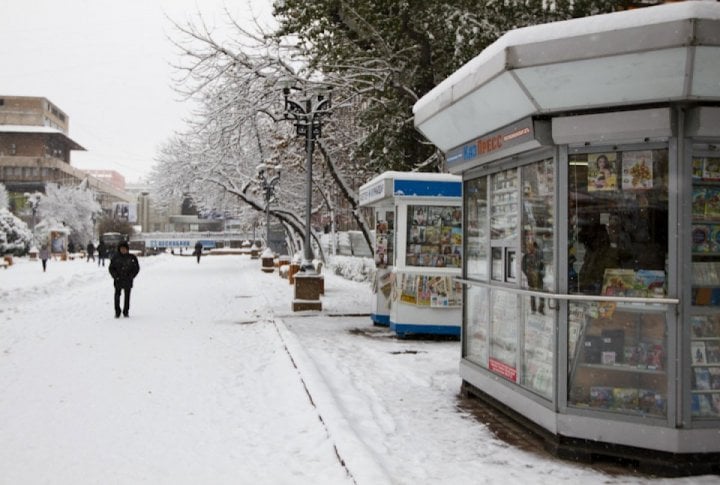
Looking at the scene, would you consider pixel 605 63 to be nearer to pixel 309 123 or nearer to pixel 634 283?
pixel 634 283

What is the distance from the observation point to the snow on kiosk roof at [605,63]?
14.2ft

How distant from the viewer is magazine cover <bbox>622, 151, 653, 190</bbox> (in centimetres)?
502

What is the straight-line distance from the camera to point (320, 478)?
4641 mm

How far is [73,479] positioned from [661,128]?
16.1 ft

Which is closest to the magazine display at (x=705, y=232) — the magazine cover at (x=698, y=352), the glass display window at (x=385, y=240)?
the magazine cover at (x=698, y=352)

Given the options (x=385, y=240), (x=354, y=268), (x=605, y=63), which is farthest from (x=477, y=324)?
(x=354, y=268)

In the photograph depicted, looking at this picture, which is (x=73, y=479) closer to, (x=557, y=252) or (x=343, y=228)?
(x=557, y=252)

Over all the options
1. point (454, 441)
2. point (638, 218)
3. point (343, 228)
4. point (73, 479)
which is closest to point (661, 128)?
point (638, 218)

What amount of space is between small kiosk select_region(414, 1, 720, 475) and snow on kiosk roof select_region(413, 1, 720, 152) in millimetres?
11

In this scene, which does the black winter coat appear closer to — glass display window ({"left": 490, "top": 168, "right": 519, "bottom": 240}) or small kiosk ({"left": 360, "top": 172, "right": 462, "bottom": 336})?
small kiosk ({"left": 360, "top": 172, "right": 462, "bottom": 336})

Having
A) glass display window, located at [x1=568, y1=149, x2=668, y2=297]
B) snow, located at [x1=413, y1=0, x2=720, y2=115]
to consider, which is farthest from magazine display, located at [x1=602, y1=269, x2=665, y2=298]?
snow, located at [x1=413, y1=0, x2=720, y2=115]

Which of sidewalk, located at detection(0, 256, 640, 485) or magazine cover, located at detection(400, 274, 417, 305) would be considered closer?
sidewalk, located at detection(0, 256, 640, 485)

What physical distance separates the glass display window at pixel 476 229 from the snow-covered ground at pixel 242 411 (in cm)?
146

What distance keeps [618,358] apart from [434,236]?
6.42 m
